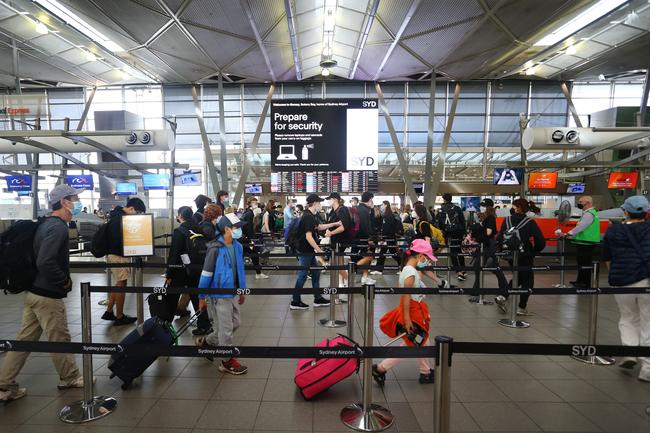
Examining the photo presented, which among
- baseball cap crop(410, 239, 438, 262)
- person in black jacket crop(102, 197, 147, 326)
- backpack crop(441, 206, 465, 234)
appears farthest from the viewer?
backpack crop(441, 206, 465, 234)

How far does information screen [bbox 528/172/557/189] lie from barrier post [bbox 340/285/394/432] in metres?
14.9

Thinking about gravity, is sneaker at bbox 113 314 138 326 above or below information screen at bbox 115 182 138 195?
below

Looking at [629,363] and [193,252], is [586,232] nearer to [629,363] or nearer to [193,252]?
[629,363]

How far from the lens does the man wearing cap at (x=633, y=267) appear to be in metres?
3.84

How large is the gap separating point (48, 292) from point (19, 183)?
18500 millimetres

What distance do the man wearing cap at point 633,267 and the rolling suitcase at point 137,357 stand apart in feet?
16.2

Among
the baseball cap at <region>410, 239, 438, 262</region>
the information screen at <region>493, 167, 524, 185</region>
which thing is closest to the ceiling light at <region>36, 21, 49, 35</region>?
the baseball cap at <region>410, 239, 438, 262</region>

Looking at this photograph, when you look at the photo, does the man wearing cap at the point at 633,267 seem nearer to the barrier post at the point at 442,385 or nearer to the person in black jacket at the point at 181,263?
the barrier post at the point at 442,385

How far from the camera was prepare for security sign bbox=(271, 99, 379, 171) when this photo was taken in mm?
9711

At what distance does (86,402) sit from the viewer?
3.13 m

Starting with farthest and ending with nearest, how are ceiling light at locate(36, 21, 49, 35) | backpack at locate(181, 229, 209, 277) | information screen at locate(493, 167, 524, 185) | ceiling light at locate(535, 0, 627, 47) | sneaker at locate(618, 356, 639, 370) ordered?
ceiling light at locate(36, 21, 49, 35) < ceiling light at locate(535, 0, 627, 47) < information screen at locate(493, 167, 524, 185) < backpack at locate(181, 229, 209, 277) < sneaker at locate(618, 356, 639, 370)

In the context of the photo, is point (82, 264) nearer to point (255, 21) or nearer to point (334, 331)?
point (334, 331)

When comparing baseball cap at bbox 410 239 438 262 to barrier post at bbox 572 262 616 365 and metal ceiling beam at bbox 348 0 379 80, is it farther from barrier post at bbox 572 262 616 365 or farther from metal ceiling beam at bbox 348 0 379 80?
metal ceiling beam at bbox 348 0 379 80

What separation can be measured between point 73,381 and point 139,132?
784 centimetres
